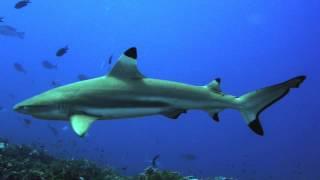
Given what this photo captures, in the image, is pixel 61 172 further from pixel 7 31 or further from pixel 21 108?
pixel 7 31

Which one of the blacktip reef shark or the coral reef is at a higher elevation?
the coral reef

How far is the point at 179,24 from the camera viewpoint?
165m

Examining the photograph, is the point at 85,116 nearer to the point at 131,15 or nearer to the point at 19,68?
the point at 19,68

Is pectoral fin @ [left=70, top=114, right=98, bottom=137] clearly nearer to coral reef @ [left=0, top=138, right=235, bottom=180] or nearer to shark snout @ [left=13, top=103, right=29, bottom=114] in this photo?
shark snout @ [left=13, top=103, right=29, bottom=114]

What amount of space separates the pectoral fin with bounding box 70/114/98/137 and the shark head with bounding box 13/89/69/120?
0.57 feet

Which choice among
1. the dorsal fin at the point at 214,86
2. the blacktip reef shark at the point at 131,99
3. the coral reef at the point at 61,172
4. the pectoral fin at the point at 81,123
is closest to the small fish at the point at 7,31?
the coral reef at the point at 61,172

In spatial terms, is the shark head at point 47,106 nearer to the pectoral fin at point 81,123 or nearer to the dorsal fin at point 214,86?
the pectoral fin at point 81,123

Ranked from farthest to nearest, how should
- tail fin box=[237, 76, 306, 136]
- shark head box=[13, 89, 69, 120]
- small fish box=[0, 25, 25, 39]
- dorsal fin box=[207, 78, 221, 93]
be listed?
small fish box=[0, 25, 25, 39] → dorsal fin box=[207, 78, 221, 93] → tail fin box=[237, 76, 306, 136] → shark head box=[13, 89, 69, 120]

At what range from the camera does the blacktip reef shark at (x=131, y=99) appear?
18.3ft

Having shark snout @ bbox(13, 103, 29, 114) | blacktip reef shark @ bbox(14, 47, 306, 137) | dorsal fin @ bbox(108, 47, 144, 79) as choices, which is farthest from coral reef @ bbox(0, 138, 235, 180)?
dorsal fin @ bbox(108, 47, 144, 79)

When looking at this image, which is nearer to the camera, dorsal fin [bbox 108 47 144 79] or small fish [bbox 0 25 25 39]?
dorsal fin [bbox 108 47 144 79]

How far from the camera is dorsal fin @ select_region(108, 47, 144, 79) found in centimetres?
585

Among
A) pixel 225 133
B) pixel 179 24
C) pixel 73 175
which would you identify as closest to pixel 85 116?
pixel 73 175

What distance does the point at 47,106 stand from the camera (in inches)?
218
